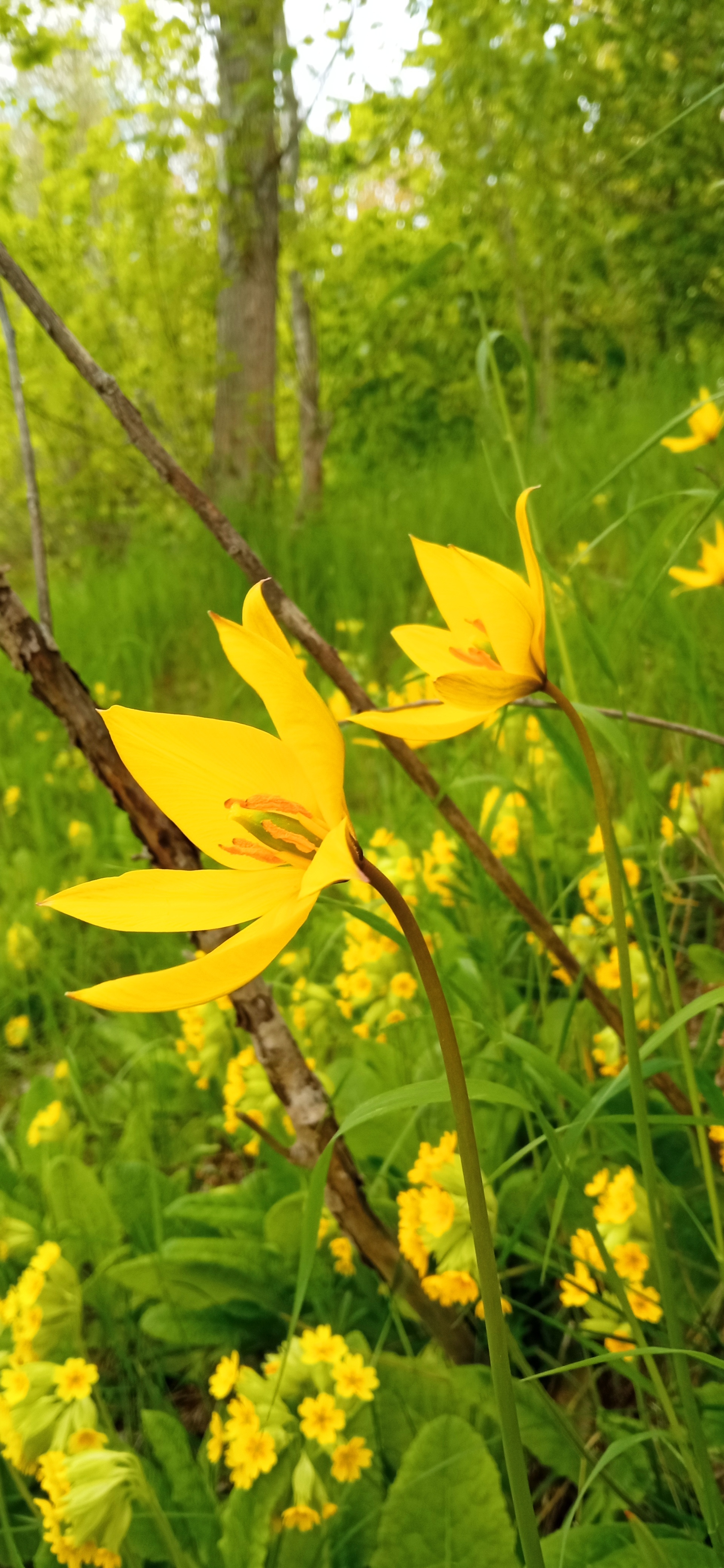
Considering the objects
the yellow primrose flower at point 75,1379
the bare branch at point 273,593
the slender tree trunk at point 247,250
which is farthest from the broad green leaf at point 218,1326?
the slender tree trunk at point 247,250

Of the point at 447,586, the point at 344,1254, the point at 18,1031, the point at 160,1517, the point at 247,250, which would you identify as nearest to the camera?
the point at 447,586

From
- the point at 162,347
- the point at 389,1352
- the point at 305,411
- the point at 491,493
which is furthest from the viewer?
the point at 305,411

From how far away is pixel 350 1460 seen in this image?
0.89 metres

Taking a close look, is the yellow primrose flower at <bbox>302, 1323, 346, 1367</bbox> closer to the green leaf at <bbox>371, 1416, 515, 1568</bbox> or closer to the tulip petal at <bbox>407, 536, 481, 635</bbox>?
the green leaf at <bbox>371, 1416, 515, 1568</bbox>

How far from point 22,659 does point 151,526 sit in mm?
4096

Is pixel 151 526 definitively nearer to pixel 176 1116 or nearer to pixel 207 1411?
pixel 176 1116

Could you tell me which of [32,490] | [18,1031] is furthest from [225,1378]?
[18,1031]

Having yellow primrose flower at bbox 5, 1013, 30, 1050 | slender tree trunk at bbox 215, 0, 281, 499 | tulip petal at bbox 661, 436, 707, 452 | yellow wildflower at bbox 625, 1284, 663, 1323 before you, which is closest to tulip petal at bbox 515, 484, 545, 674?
yellow wildflower at bbox 625, 1284, 663, 1323

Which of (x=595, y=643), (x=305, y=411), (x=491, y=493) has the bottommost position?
(x=595, y=643)

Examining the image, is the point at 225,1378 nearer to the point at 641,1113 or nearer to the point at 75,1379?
the point at 75,1379

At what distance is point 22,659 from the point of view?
91 cm

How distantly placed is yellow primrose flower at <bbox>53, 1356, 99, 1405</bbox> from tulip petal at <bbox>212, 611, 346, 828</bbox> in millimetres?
715

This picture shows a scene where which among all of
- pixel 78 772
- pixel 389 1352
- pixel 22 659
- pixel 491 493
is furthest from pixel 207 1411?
pixel 491 493

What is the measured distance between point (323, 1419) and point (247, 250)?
4546 millimetres
